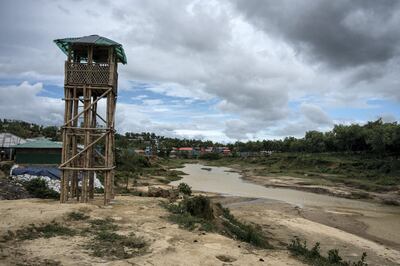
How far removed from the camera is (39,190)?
25391 millimetres

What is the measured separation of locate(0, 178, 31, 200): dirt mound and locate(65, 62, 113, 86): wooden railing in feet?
28.1

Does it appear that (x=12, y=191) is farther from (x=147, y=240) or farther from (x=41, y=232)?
(x=147, y=240)

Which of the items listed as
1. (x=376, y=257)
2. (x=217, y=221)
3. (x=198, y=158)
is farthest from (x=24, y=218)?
(x=198, y=158)

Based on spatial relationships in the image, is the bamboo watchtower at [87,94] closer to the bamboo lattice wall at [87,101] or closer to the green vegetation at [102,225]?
the bamboo lattice wall at [87,101]

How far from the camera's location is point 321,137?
339 ft

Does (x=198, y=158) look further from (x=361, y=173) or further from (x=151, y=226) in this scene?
(x=151, y=226)

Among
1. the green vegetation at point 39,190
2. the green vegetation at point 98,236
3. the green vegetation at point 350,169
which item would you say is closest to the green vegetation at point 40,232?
the green vegetation at point 98,236

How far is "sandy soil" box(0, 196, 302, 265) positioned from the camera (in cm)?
1125

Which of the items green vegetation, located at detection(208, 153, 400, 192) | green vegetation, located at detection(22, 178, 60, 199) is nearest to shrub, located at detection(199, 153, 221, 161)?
green vegetation, located at detection(208, 153, 400, 192)

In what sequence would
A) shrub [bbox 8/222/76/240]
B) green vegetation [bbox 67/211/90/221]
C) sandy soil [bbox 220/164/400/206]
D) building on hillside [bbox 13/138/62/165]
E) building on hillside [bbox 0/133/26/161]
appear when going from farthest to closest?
building on hillside [bbox 0/133/26/161] → sandy soil [bbox 220/164/400/206] → building on hillside [bbox 13/138/62/165] → green vegetation [bbox 67/211/90/221] → shrub [bbox 8/222/76/240]

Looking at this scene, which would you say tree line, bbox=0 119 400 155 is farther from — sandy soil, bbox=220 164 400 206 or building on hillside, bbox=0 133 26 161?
building on hillside, bbox=0 133 26 161

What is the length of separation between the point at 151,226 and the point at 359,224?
19568 millimetres

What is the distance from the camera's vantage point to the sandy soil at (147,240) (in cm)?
1125

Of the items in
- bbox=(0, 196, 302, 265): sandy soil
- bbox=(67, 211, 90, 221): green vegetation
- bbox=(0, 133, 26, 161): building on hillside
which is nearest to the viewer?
bbox=(0, 196, 302, 265): sandy soil
